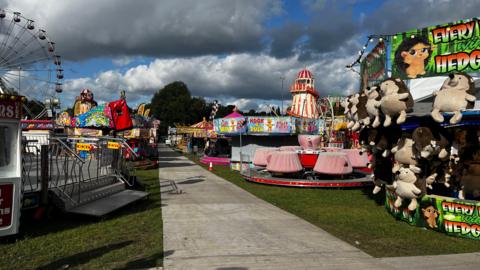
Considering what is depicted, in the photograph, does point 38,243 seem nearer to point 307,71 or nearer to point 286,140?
point 286,140

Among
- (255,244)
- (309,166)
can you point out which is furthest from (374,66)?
(255,244)

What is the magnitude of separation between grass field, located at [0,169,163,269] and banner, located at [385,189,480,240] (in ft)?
19.8

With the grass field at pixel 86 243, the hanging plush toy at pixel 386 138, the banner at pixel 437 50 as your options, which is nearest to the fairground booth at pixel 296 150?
the hanging plush toy at pixel 386 138

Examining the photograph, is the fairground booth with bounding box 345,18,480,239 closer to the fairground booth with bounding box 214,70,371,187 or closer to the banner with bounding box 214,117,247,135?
the fairground booth with bounding box 214,70,371,187

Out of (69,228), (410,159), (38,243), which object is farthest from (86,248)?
(410,159)

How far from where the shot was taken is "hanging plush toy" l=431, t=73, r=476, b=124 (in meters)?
8.39

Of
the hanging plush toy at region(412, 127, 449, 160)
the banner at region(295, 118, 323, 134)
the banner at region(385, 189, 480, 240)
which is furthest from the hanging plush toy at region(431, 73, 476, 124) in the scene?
the banner at region(295, 118, 323, 134)

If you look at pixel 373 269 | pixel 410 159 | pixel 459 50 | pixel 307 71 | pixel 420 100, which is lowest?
pixel 373 269

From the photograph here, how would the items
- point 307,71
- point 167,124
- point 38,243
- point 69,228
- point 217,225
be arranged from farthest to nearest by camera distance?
1. point 167,124
2. point 307,71
3. point 217,225
4. point 69,228
5. point 38,243

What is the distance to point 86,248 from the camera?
708 cm

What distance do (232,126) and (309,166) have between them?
7.96 meters

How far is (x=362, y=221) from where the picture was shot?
388 inches

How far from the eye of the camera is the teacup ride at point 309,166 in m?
15.9

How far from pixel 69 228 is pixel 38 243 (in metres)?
1.22
